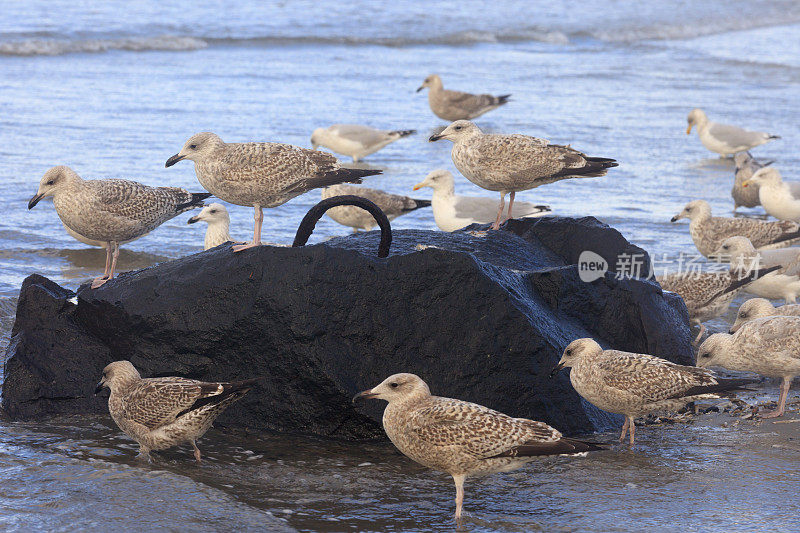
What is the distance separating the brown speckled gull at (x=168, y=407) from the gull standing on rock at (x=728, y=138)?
12.3 metres

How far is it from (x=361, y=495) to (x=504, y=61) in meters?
21.5

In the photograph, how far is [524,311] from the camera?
517 centimetres

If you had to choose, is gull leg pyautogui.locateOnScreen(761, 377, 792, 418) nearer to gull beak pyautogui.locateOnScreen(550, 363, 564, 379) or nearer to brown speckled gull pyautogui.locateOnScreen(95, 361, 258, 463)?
gull beak pyautogui.locateOnScreen(550, 363, 564, 379)

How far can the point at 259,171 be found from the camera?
19.4 feet

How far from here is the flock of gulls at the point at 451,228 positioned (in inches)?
177

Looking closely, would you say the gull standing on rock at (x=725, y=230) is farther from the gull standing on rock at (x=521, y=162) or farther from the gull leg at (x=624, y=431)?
the gull leg at (x=624, y=431)

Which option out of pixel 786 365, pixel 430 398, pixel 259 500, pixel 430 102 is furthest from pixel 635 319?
pixel 430 102

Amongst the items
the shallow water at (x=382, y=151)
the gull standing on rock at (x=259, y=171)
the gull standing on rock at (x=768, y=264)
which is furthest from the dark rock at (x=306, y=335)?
the gull standing on rock at (x=768, y=264)

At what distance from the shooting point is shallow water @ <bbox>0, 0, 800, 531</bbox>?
4.30m

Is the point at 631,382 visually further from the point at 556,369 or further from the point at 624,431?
the point at 556,369

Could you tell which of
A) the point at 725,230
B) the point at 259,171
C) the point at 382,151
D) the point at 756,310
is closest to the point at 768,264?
the point at 725,230

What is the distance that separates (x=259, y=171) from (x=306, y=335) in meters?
1.38

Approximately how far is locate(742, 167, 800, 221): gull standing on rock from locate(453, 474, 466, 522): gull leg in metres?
8.54

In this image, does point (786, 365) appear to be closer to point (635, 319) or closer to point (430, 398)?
point (635, 319)
